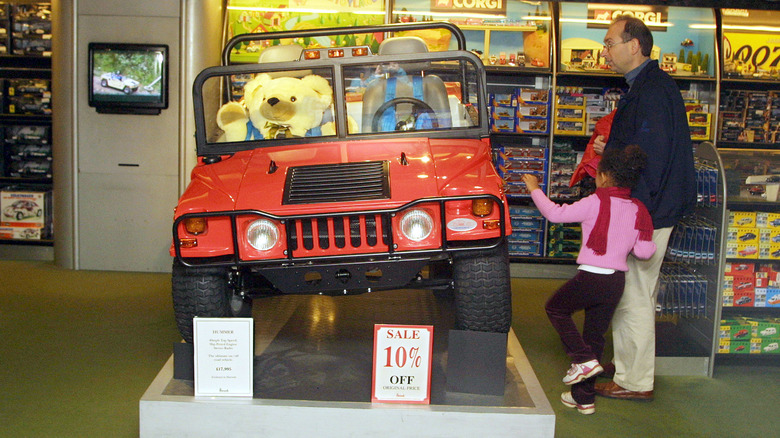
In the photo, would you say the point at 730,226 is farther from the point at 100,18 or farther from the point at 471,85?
the point at 100,18

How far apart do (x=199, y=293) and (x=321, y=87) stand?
4.90 feet

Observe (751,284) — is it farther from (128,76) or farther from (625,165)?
(128,76)

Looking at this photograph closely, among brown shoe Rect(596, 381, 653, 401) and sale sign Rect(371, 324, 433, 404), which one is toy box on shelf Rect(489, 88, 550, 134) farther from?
sale sign Rect(371, 324, 433, 404)

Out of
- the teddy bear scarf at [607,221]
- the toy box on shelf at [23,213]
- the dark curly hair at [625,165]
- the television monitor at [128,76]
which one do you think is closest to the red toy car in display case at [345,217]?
Result: the teddy bear scarf at [607,221]

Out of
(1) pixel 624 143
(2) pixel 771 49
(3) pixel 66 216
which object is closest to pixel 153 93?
(3) pixel 66 216

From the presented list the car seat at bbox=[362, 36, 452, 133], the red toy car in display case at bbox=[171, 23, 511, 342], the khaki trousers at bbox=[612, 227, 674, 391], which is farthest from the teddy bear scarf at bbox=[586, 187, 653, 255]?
the car seat at bbox=[362, 36, 452, 133]

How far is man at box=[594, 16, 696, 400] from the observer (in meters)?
4.07

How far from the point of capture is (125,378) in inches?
172

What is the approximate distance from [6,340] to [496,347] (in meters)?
3.28

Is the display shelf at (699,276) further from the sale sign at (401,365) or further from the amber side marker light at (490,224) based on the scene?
the sale sign at (401,365)

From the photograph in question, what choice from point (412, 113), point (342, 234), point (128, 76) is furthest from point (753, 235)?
point (128, 76)

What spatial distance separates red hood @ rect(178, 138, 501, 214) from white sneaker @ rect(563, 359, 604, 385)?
965mm

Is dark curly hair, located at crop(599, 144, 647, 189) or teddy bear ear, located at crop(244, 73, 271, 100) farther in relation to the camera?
teddy bear ear, located at crop(244, 73, 271, 100)

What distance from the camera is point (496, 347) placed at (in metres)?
3.55
